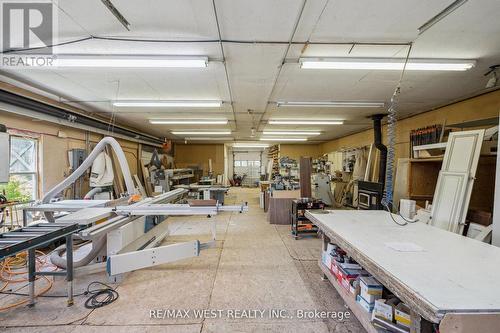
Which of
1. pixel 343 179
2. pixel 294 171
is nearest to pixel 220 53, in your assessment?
pixel 294 171

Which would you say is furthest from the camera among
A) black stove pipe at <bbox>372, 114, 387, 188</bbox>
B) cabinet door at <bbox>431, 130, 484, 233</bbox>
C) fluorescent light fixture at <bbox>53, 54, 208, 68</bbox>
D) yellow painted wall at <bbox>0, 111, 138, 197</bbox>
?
black stove pipe at <bbox>372, 114, 387, 188</bbox>

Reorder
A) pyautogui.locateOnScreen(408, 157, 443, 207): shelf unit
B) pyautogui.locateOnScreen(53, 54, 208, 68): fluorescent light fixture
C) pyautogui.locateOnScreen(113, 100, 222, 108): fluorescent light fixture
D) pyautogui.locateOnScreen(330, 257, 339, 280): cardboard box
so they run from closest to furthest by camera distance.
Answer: pyautogui.locateOnScreen(330, 257, 339, 280): cardboard box → pyautogui.locateOnScreen(53, 54, 208, 68): fluorescent light fixture → pyautogui.locateOnScreen(408, 157, 443, 207): shelf unit → pyautogui.locateOnScreen(113, 100, 222, 108): fluorescent light fixture

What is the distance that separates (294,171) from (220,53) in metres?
6.90

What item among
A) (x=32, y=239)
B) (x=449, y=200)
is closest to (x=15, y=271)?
(x=32, y=239)

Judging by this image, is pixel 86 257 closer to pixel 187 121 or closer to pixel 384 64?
pixel 187 121

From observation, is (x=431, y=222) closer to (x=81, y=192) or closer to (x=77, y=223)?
(x=77, y=223)

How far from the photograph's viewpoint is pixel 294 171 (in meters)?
9.19

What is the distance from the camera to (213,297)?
259 cm

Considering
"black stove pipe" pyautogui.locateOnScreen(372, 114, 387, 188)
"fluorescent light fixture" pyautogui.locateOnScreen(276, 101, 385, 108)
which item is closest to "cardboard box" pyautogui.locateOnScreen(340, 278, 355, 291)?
"fluorescent light fixture" pyautogui.locateOnScreen(276, 101, 385, 108)

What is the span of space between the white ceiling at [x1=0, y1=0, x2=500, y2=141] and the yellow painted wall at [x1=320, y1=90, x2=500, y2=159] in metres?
0.32

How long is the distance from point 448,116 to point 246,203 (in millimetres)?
5017

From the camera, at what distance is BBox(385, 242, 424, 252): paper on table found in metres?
1.67

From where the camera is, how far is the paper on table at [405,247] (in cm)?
167

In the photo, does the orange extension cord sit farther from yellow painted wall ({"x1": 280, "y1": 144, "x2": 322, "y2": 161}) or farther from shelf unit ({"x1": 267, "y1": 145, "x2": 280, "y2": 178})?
yellow painted wall ({"x1": 280, "y1": 144, "x2": 322, "y2": 161})
